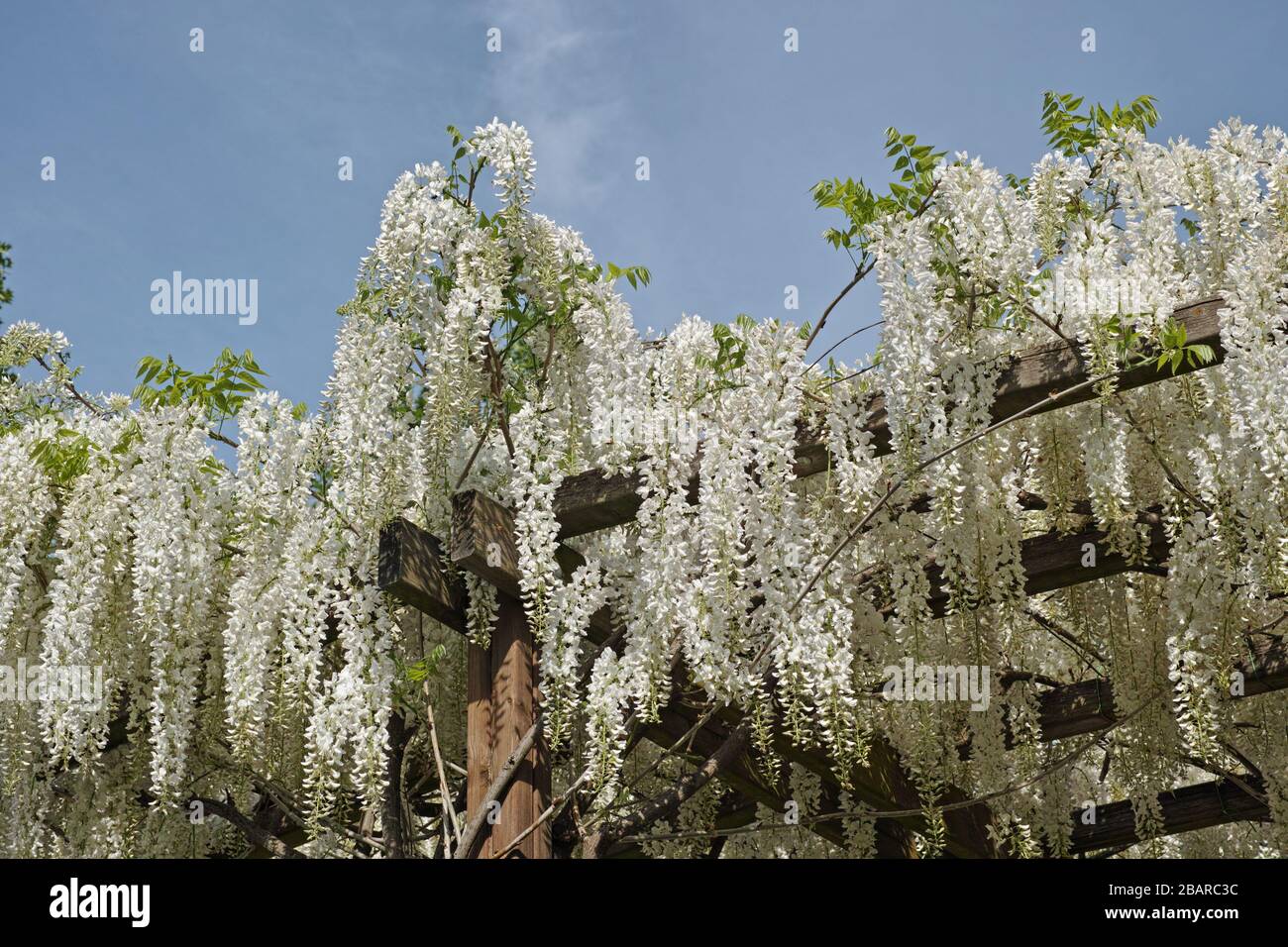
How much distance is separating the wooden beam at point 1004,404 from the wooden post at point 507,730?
40 cm

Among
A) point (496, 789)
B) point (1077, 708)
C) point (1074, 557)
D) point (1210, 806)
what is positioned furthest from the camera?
point (1210, 806)

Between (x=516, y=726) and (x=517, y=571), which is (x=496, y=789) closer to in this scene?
(x=516, y=726)

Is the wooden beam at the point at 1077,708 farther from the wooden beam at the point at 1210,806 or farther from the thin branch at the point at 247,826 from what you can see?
the thin branch at the point at 247,826

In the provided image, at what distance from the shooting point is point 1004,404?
141 inches

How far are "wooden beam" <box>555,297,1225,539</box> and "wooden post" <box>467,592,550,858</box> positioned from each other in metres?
0.40

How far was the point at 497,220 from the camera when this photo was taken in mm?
4125

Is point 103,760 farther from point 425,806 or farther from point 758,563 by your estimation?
point 758,563

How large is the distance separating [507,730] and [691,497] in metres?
0.97

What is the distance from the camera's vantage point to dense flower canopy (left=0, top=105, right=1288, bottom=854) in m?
3.55
